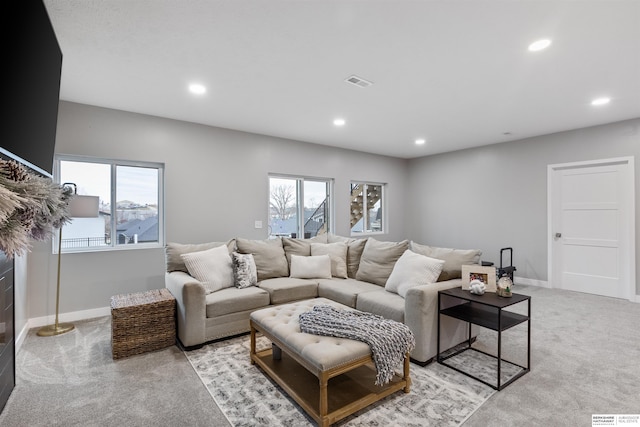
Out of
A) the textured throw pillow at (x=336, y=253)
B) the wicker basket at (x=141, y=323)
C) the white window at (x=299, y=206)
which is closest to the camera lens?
the wicker basket at (x=141, y=323)

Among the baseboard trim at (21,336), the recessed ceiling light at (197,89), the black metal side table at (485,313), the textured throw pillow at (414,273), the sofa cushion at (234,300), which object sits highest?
the recessed ceiling light at (197,89)

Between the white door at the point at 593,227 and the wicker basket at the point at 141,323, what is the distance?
558 centimetres

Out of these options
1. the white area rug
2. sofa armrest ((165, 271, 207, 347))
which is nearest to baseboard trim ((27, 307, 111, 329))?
sofa armrest ((165, 271, 207, 347))

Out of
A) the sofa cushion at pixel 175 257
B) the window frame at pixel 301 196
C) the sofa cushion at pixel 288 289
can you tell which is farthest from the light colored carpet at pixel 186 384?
the window frame at pixel 301 196

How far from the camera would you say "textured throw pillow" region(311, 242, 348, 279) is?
3.88m

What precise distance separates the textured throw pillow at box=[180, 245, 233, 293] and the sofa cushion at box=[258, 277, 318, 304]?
1.30 ft

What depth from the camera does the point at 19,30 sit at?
1255 millimetres

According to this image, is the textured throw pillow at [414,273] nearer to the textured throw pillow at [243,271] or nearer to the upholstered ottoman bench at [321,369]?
the upholstered ottoman bench at [321,369]

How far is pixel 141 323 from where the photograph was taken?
2.73m

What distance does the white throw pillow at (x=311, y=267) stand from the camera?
3.75 metres

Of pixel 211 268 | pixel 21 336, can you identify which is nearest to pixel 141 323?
pixel 211 268

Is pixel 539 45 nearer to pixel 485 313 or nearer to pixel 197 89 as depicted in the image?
pixel 485 313

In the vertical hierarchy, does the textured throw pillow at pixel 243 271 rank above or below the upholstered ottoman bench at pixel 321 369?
above

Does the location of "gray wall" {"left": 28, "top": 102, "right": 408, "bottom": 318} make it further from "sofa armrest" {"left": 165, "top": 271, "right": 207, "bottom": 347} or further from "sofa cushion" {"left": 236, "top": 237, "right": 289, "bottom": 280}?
"sofa armrest" {"left": 165, "top": 271, "right": 207, "bottom": 347}
